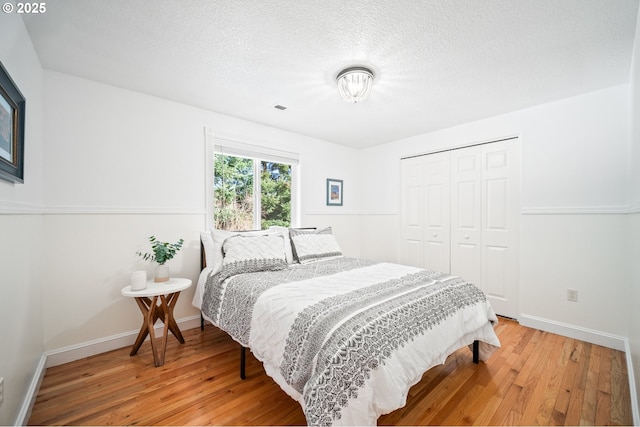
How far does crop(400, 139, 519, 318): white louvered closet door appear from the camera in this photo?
10.1 feet

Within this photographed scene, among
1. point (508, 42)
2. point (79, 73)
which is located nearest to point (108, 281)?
point (79, 73)

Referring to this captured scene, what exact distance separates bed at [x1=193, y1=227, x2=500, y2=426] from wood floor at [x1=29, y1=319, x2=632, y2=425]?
262 millimetres

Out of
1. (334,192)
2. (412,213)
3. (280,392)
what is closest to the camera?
(280,392)

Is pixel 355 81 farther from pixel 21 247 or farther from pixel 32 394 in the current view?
pixel 32 394

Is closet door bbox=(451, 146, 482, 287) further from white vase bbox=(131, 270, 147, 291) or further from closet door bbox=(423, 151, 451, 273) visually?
white vase bbox=(131, 270, 147, 291)

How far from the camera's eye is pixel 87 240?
229 centimetres

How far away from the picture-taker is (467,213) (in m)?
3.39

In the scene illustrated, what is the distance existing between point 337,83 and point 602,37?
1779 millimetres

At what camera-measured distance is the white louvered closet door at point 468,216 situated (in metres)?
3.07

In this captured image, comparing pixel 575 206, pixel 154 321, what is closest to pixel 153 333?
pixel 154 321

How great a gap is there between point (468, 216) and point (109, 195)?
3.87 meters

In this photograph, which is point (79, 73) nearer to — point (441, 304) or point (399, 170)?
point (441, 304)

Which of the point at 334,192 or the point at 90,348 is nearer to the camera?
the point at 90,348

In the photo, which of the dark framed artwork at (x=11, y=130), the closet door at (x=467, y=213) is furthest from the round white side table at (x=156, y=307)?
the closet door at (x=467, y=213)
